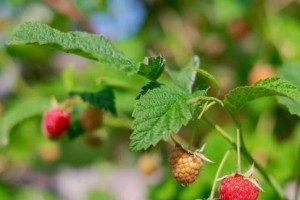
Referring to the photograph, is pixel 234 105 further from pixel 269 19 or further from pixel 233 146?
pixel 269 19

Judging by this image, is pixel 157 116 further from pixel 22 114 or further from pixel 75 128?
pixel 22 114

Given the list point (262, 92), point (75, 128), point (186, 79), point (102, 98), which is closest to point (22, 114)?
point (75, 128)

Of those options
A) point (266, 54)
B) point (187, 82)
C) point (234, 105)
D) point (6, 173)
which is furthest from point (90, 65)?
point (234, 105)

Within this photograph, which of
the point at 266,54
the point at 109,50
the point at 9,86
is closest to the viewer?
the point at 109,50

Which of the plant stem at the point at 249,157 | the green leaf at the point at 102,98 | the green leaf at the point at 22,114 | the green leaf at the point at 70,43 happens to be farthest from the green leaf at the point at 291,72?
the green leaf at the point at 22,114

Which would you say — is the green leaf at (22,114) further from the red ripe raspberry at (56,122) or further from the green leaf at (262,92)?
the green leaf at (262,92)

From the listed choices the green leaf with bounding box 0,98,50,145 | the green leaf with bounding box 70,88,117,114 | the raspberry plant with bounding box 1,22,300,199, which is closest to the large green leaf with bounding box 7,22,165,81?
the raspberry plant with bounding box 1,22,300,199

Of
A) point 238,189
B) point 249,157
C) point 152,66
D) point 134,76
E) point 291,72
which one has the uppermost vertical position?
point 134,76
